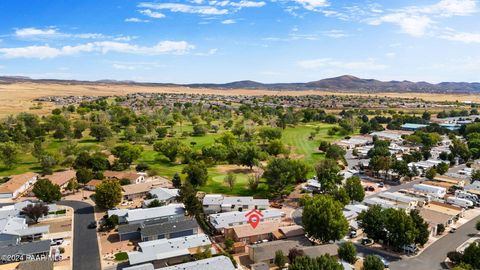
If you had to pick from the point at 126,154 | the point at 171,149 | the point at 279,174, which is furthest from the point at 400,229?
the point at 126,154

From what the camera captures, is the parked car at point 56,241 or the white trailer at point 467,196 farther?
the white trailer at point 467,196

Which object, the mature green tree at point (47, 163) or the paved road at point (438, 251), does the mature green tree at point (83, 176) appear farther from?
the paved road at point (438, 251)

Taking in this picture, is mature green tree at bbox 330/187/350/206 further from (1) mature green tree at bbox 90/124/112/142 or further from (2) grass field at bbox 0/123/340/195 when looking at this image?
(1) mature green tree at bbox 90/124/112/142

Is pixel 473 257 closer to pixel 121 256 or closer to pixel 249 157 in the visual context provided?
pixel 121 256

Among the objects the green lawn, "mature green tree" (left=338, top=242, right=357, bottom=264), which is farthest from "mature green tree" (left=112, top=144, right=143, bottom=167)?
"mature green tree" (left=338, top=242, right=357, bottom=264)

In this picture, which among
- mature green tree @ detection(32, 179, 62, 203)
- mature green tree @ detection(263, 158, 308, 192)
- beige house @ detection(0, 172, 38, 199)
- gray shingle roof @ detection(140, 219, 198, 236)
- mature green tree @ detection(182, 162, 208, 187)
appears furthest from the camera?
mature green tree @ detection(182, 162, 208, 187)

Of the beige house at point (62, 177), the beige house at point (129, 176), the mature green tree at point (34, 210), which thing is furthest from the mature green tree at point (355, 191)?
the beige house at point (62, 177)
